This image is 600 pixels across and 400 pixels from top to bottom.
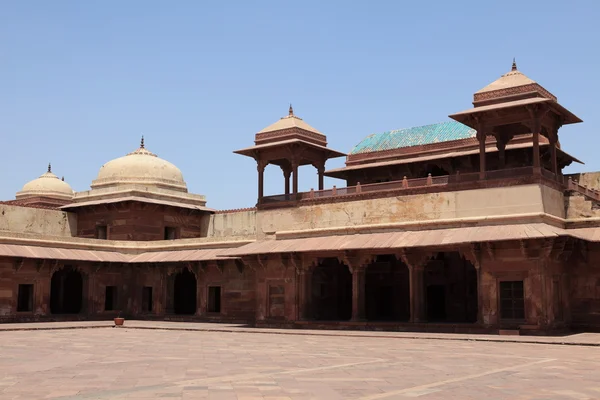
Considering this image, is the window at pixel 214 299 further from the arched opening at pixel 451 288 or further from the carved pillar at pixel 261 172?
the arched opening at pixel 451 288

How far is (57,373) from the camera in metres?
12.3

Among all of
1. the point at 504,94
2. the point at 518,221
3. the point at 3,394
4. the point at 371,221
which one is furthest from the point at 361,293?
the point at 3,394

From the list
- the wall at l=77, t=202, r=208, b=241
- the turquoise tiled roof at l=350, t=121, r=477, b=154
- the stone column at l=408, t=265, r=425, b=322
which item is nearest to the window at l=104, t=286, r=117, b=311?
the wall at l=77, t=202, r=208, b=241

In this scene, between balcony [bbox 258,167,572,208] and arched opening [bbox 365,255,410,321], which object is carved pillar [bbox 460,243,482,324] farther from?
arched opening [bbox 365,255,410,321]

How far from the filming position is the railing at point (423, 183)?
2303 cm

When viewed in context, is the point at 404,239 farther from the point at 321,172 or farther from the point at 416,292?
the point at 321,172

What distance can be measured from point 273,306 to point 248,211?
1063cm

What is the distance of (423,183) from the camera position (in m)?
24.9

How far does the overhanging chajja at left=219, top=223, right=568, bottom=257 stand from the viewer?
70.5 ft

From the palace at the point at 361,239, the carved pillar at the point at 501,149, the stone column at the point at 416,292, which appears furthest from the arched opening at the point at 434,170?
the stone column at the point at 416,292

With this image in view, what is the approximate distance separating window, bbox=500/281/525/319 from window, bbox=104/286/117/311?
1871 centimetres

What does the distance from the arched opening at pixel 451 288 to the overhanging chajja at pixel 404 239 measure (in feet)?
12.9

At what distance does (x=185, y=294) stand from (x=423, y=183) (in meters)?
15.8

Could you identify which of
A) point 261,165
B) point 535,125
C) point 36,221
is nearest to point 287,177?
point 261,165
